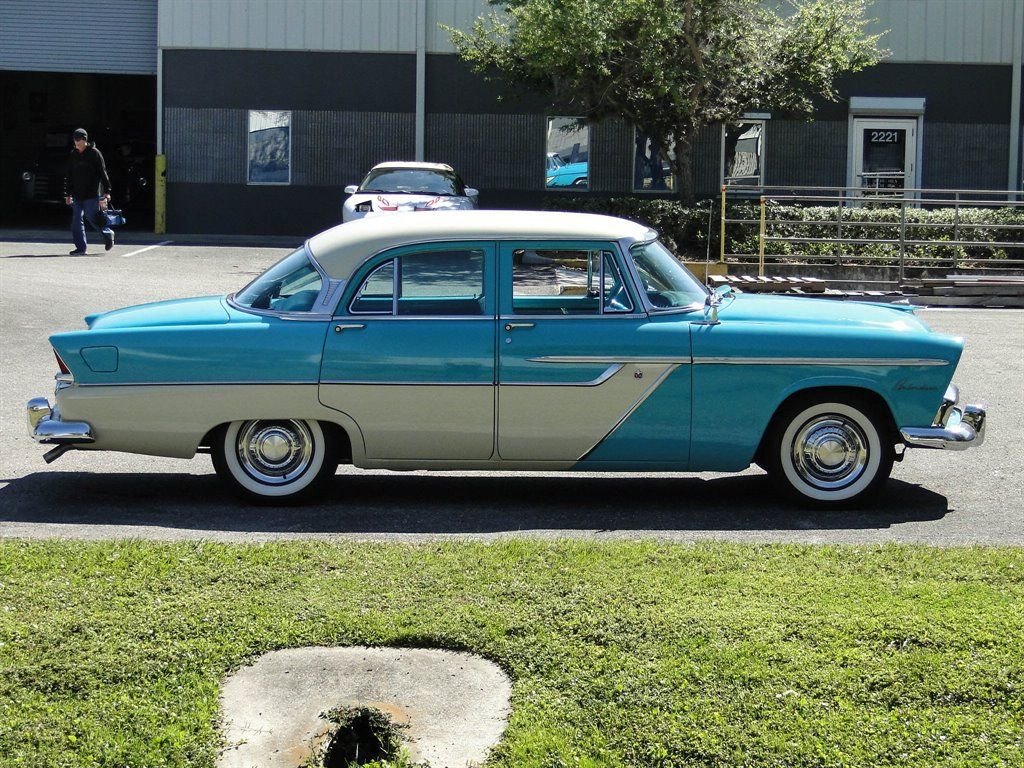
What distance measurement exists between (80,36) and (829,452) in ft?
84.0

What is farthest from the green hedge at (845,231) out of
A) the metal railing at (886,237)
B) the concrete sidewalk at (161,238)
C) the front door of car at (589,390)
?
the front door of car at (589,390)

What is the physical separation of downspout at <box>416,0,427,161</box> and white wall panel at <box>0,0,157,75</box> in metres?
5.59

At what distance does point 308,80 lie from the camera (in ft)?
96.3

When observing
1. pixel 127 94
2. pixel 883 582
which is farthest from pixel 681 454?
pixel 127 94

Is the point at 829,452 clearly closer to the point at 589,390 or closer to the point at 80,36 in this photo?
the point at 589,390

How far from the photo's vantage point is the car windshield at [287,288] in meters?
7.79

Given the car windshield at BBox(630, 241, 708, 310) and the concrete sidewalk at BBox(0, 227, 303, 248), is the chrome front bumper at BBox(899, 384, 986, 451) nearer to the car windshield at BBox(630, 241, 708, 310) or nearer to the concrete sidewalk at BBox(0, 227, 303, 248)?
the car windshield at BBox(630, 241, 708, 310)

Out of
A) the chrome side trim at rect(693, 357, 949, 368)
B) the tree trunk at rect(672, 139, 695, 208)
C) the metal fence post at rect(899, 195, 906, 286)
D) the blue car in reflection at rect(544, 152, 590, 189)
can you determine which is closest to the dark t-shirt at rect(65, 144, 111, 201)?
the tree trunk at rect(672, 139, 695, 208)

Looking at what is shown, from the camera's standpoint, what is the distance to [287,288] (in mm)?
7883

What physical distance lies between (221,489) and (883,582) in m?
3.85

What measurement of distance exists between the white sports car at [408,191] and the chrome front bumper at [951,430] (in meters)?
13.5

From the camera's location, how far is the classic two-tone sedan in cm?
762

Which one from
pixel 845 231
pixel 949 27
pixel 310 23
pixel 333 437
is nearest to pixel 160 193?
pixel 310 23

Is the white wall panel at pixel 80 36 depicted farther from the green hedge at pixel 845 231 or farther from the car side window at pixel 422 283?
the car side window at pixel 422 283
